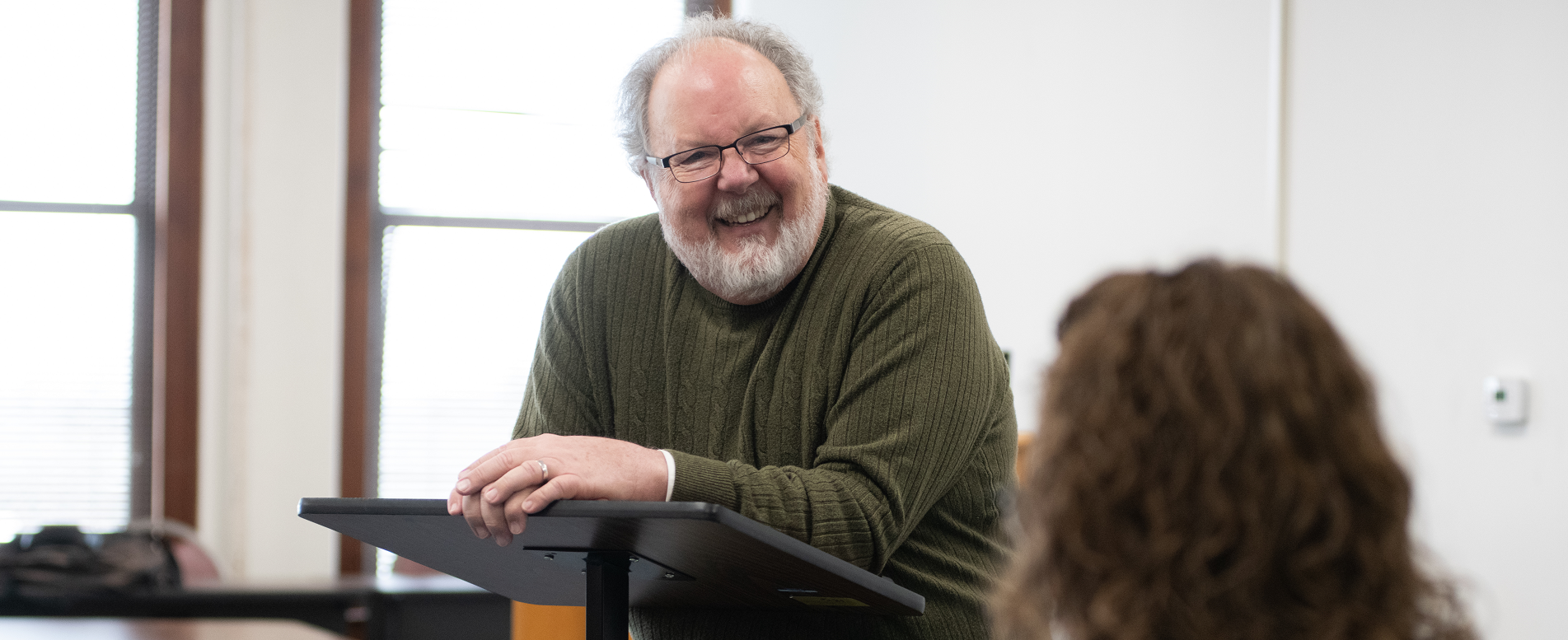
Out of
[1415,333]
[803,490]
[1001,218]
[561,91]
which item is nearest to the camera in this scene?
[803,490]

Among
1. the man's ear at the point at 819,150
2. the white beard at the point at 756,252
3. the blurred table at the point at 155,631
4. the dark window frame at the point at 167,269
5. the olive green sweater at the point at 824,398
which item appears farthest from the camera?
the dark window frame at the point at 167,269

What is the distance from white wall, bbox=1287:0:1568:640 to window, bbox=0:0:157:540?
383 cm

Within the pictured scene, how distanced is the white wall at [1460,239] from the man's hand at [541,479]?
88.5 inches

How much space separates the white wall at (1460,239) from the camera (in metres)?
2.76

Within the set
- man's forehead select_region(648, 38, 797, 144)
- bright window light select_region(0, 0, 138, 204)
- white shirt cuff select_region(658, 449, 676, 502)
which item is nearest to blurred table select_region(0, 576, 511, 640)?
bright window light select_region(0, 0, 138, 204)

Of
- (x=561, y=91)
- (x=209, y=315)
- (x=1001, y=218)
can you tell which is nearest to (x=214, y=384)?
(x=209, y=315)

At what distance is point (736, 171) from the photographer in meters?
1.55

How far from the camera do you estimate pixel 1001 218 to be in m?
4.01

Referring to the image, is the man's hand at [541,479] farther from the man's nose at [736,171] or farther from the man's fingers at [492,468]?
the man's nose at [736,171]

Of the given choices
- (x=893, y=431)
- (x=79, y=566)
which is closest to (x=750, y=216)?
(x=893, y=431)

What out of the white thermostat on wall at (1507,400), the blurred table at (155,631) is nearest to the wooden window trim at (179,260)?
the blurred table at (155,631)

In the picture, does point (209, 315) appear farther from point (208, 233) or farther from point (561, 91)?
point (561, 91)

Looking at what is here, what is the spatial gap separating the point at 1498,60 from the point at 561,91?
3081 millimetres

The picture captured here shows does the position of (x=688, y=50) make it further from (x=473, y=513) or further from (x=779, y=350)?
(x=473, y=513)
